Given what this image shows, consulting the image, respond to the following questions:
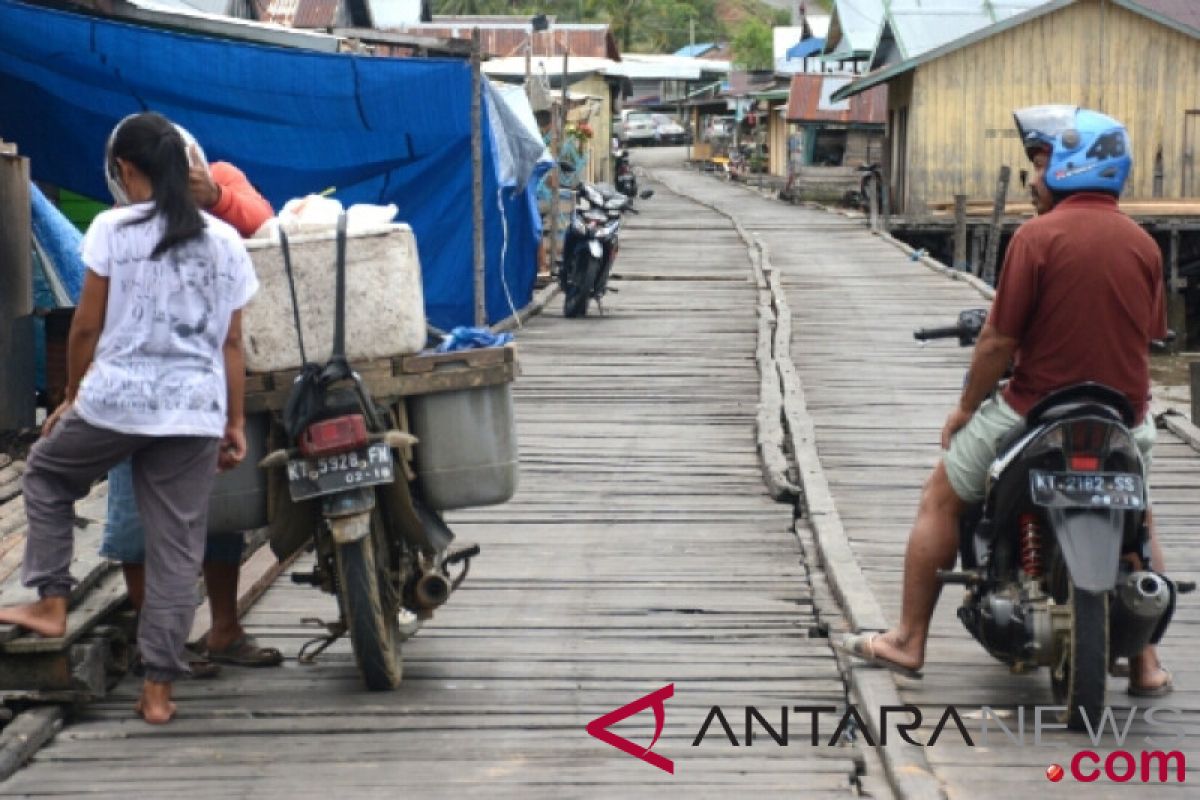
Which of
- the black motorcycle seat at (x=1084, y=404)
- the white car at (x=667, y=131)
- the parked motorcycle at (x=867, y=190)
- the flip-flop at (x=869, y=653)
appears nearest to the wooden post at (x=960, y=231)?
the parked motorcycle at (x=867, y=190)

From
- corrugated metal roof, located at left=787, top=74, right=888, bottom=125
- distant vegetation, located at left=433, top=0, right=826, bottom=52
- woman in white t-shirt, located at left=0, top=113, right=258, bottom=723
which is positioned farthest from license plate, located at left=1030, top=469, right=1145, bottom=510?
distant vegetation, located at left=433, top=0, right=826, bottom=52

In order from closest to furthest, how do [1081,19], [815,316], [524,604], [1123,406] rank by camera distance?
[1123,406], [524,604], [815,316], [1081,19]

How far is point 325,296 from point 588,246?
1037 centimetres

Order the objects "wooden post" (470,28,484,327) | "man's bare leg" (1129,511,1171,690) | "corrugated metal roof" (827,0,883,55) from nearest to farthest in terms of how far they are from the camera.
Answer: "man's bare leg" (1129,511,1171,690) < "wooden post" (470,28,484,327) < "corrugated metal roof" (827,0,883,55)

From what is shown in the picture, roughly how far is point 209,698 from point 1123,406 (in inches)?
97.3

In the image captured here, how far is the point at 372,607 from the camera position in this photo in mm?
4703

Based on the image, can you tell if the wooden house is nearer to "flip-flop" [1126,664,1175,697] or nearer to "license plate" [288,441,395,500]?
"flip-flop" [1126,664,1175,697]

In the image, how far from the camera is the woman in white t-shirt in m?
4.43

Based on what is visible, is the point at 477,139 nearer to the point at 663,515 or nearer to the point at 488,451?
the point at 663,515

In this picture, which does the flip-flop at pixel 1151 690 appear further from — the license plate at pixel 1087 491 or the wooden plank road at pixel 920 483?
the license plate at pixel 1087 491

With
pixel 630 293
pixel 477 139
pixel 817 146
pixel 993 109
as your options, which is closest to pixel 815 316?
pixel 630 293

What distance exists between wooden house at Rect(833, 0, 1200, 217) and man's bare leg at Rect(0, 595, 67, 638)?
2831 cm

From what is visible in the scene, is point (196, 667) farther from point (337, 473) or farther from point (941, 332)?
point (941, 332)

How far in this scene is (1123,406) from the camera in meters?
4.52
